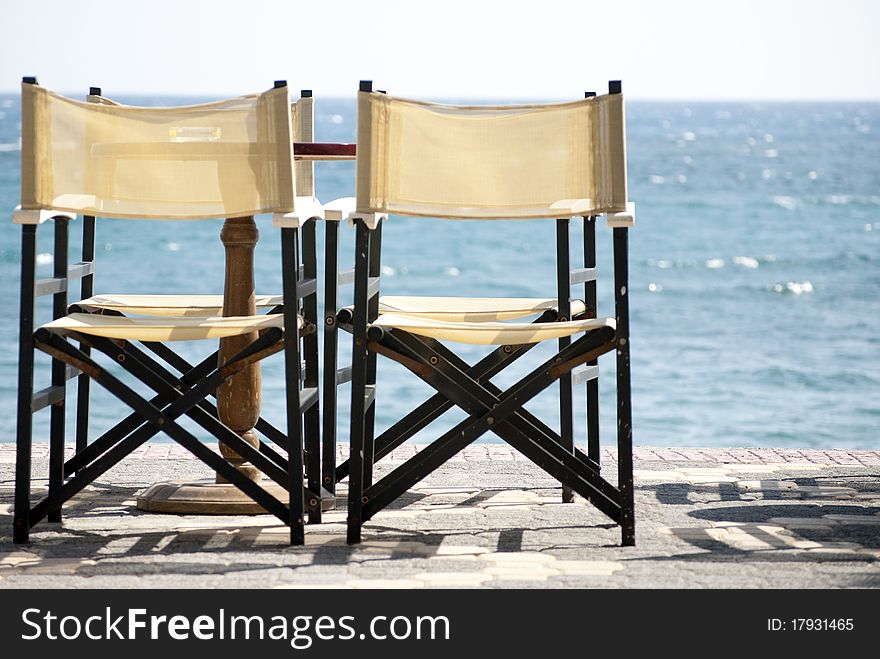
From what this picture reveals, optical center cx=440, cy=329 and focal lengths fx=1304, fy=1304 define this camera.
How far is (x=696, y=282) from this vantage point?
2206cm

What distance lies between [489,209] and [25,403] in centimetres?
133

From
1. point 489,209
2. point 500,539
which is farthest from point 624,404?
point 489,209

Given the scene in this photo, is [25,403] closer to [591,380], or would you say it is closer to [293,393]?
[293,393]

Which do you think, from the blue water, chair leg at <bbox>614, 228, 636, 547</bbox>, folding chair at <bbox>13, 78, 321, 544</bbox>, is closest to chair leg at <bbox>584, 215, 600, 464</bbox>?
chair leg at <bbox>614, 228, 636, 547</bbox>

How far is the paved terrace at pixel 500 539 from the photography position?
9.96 ft

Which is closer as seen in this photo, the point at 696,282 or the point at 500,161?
the point at 500,161

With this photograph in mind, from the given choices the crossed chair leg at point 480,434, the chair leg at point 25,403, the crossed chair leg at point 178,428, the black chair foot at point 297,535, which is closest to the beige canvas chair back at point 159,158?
the chair leg at point 25,403

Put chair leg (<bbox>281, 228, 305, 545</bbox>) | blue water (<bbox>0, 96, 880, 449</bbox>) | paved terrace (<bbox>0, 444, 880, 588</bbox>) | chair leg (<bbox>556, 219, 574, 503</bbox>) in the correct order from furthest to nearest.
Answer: blue water (<bbox>0, 96, 880, 449</bbox>)
chair leg (<bbox>556, 219, 574, 503</bbox>)
chair leg (<bbox>281, 228, 305, 545</bbox>)
paved terrace (<bbox>0, 444, 880, 588</bbox>)

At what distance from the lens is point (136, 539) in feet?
11.4

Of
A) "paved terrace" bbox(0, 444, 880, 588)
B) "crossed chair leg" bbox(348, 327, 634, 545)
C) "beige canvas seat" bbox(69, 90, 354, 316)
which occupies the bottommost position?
"paved terrace" bbox(0, 444, 880, 588)

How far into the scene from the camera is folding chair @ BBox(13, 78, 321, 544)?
11.0 ft

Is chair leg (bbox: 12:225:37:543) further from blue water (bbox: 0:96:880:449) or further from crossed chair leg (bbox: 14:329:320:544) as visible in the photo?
blue water (bbox: 0:96:880:449)

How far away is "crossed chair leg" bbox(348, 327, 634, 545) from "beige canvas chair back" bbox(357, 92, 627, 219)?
36 centimetres

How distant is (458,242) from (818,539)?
2223cm
